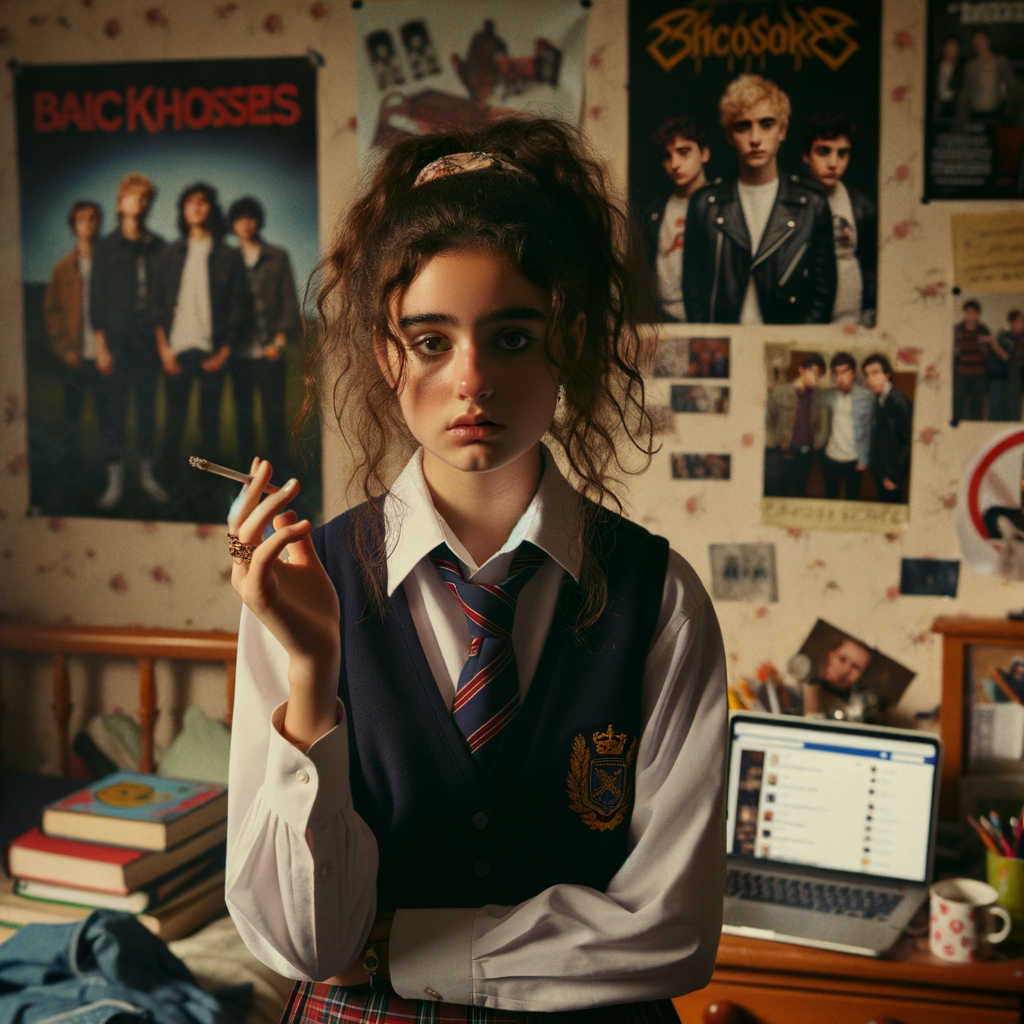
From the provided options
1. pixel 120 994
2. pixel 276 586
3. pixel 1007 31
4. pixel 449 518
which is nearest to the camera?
pixel 276 586

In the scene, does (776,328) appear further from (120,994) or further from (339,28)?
(120,994)

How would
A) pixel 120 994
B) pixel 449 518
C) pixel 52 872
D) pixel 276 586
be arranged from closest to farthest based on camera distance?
pixel 276 586, pixel 449 518, pixel 120 994, pixel 52 872

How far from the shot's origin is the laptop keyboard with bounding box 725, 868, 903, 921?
4.77 ft

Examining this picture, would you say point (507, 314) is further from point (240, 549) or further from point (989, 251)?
point (989, 251)

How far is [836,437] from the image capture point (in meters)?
1.75

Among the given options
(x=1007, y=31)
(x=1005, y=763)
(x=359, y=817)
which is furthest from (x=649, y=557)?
(x=1007, y=31)

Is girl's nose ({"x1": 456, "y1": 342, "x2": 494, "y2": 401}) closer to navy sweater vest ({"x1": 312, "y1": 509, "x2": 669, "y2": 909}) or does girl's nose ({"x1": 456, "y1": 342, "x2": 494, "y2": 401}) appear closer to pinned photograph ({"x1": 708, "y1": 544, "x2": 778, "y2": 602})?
navy sweater vest ({"x1": 312, "y1": 509, "x2": 669, "y2": 909})

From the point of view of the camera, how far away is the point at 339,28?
5.92 ft

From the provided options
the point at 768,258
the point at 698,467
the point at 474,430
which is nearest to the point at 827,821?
the point at 698,467

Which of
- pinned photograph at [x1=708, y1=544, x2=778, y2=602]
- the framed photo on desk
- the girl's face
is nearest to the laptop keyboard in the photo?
the framed photo on desk

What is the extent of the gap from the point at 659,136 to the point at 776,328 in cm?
41

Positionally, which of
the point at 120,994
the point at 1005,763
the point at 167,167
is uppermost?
the point at 167,167

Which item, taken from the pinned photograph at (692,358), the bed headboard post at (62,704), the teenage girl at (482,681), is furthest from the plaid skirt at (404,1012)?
the bed headboard post at (62,704)

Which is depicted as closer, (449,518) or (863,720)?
(449,518)
